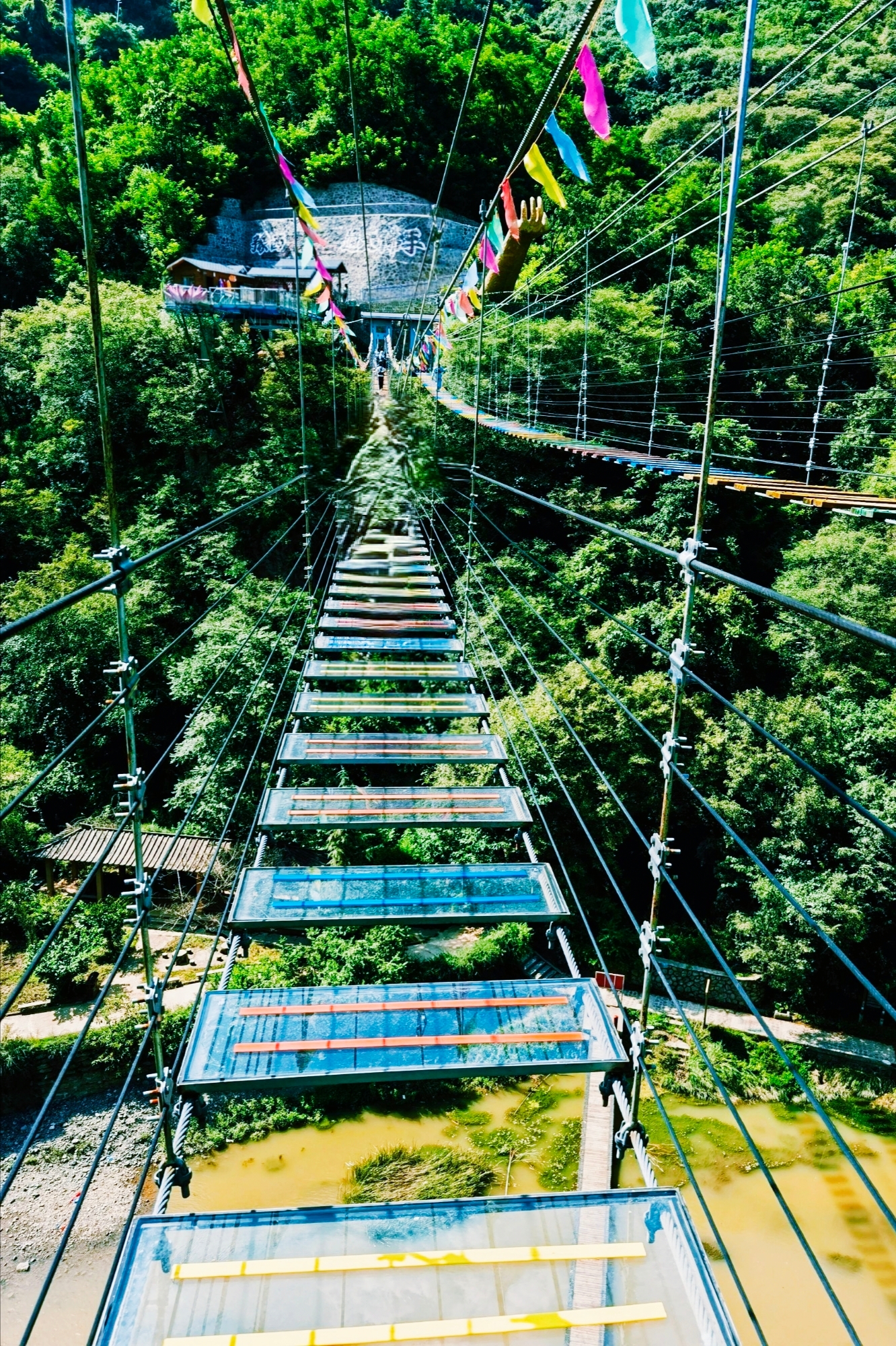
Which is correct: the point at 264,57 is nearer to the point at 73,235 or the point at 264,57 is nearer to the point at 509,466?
the point at 73,235

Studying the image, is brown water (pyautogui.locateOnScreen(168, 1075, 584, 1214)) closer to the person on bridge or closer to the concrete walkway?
the concrete walkway

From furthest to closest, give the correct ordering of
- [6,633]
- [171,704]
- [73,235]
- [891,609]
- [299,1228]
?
[73,235] < [171,704] < [891,609] < [299,1228] < [6,633]

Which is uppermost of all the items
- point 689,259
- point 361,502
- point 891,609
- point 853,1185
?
point 689,259

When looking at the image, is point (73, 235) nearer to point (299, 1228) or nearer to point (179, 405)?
point (179, 405)

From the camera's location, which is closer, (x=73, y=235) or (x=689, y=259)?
(x=689, y=259)

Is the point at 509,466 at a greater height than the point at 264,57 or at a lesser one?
lesser

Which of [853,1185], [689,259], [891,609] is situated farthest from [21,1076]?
[689,259]

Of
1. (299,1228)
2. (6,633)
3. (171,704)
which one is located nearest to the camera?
(6,633)
